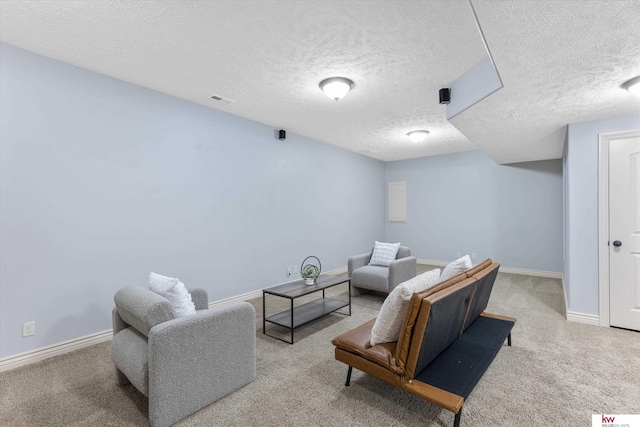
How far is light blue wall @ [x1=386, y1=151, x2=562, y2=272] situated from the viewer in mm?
5719

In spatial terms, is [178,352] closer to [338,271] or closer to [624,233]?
[624,233]

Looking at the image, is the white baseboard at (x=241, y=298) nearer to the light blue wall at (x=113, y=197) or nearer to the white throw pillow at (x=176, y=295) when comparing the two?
the light blue wall at (x=113, y=197)

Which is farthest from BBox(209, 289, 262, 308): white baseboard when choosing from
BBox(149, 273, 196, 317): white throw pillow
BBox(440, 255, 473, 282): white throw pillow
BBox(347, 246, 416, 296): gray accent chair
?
BBox(440, 255, 473, 282): white throw pillow

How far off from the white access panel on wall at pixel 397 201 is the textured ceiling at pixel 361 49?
148 inches

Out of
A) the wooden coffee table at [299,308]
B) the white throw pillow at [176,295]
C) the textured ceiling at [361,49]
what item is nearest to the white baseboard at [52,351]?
the white throw pillow at [176,295]

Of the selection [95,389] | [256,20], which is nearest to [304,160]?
[256,20]

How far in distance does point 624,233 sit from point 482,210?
3.16 m

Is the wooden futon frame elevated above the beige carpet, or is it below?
above

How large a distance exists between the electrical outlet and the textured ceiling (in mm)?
2374

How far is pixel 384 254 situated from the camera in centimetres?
461

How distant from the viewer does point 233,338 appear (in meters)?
2.07

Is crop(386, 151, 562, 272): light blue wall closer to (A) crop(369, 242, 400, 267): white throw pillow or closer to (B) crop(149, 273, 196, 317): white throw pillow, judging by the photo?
(A) crop(369, 242, 400, 267): white throw pillow

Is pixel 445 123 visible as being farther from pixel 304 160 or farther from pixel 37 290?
pixel 37 290

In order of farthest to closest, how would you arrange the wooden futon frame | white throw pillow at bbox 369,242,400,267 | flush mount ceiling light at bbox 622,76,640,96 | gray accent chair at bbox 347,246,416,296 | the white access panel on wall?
the white access panel on wall → white throw pillow at bbox 369,242,400,267 → gray accent chair at bbox 347,246,416,296 → flush mount ceiling light at bbox 622,76,640,96 → the wooden futon frame
